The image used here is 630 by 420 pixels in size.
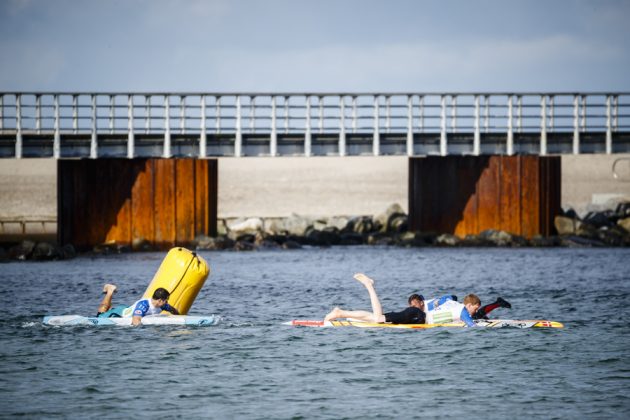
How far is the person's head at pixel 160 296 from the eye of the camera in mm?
20375

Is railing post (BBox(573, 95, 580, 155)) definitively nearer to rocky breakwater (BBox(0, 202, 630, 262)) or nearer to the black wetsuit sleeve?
rocky breakwater (BBox(0, 202, 630, 262))

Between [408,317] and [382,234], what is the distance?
1206 inches

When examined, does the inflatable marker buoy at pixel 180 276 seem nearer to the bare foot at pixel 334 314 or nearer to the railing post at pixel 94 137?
the bare foot at pixel 334 314

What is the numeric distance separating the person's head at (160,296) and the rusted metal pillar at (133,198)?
21.5 metres

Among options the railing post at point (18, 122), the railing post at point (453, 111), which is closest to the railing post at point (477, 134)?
the railing post at point (453, 111)

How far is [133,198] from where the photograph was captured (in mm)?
42094

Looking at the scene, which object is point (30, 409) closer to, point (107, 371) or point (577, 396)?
point (107, 371)

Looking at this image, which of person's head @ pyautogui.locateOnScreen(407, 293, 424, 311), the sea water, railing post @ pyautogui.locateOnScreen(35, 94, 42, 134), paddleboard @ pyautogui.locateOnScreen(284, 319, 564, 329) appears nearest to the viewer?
the sea water

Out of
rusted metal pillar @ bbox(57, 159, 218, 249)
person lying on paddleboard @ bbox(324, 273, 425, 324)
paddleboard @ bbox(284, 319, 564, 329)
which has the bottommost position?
paddleboard @ bbox(284, 319, 564, 329)

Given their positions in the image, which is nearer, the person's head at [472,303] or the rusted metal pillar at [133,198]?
the person's head at [472,303]

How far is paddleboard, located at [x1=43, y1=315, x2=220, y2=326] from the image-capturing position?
2119 centimetres

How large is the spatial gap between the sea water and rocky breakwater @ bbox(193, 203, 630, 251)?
13.6 m

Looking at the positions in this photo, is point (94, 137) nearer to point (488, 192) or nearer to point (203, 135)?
point (203, 135)

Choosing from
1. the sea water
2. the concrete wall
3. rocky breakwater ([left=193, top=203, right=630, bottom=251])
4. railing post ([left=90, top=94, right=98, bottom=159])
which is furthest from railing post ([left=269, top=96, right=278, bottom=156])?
the concrete wall
